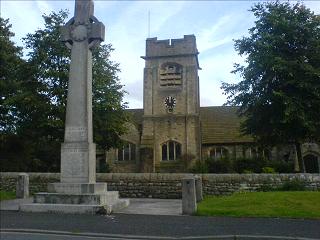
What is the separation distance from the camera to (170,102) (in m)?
41.5

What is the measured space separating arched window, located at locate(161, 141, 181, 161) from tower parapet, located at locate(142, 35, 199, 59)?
8.73 m

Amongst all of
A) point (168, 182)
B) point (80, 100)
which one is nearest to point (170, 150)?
point (168, 182)

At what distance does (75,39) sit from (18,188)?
807 centimetres

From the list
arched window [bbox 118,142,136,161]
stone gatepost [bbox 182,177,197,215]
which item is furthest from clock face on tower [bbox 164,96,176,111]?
stone gatepost [bbox 182,177,197,215]

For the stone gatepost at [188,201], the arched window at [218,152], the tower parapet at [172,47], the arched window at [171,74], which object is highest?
the tower parapet at [172,47]

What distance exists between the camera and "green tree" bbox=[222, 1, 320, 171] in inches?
1014

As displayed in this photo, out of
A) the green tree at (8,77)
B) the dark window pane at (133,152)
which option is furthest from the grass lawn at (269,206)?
the dark window pane at (133,152)

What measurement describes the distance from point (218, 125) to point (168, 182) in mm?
22788

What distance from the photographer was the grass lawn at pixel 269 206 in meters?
12.7

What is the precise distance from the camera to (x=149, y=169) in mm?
38312

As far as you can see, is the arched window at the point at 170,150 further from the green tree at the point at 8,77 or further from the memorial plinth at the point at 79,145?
the memorial plinth at the point at 79,145

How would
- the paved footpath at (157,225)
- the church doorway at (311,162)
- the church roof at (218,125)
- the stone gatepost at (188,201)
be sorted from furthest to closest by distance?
the church roof at (218,125)
the church doorway at (311,162)
the stone gatepost at (188,201)
the paved footpath at (157,225)

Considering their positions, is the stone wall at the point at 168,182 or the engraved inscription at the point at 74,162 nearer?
the engraved inscription at the point at 74,162

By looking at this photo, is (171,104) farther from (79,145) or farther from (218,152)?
(79,145)
